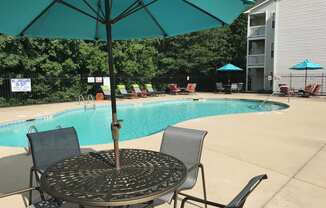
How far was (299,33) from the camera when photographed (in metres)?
21.3

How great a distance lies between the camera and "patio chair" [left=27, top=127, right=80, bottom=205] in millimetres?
3162

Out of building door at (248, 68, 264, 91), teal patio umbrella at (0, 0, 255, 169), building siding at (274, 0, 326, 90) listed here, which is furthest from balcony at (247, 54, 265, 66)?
teal patio umbrella at (0, 0, 255, 169)

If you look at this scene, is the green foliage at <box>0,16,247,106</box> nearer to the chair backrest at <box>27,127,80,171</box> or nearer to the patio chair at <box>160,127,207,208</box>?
the chair backrest at <box>27,127,80,171</box>

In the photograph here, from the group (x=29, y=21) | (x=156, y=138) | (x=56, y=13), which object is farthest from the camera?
(x=156, y=138)

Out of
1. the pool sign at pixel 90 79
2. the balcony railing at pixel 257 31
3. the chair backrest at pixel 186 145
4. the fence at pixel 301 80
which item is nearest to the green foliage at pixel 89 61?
the pool sign at pixel 90 79

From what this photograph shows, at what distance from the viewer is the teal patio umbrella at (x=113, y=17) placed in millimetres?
2805

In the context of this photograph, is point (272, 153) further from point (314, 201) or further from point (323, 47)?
point (323, 47)

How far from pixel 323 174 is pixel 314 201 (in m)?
1.09

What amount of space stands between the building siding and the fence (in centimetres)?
27

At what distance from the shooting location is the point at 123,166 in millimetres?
2562

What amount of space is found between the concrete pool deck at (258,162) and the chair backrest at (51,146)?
0.64m

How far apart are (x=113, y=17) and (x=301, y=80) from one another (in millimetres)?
20370

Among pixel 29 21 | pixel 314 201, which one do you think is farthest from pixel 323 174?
pixel 29 21

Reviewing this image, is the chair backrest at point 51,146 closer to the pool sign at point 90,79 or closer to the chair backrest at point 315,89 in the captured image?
the pool sign at point 90,79
